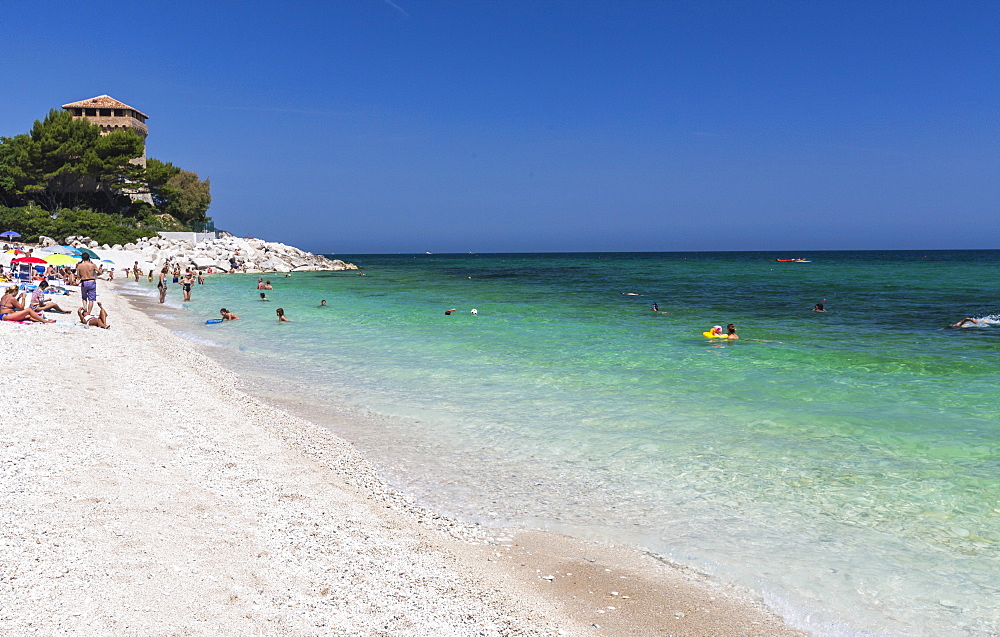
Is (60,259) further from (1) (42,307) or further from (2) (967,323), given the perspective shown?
(2) (967,323)

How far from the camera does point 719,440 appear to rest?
29.0ft

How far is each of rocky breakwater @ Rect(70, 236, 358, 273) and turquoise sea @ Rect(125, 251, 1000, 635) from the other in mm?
34998

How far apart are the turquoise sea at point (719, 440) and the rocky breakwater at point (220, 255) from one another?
34998 mm

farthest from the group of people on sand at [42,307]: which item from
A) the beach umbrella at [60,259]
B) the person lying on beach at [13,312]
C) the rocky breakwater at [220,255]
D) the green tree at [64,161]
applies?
the green tree at [64,161]

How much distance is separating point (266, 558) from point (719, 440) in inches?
248

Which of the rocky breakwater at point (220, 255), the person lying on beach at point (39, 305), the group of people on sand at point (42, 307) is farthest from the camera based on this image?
the rocky breakwater at point (220, 255)

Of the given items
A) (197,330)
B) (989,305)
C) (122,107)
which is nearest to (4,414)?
(197,330)

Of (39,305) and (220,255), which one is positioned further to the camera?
(220,255)

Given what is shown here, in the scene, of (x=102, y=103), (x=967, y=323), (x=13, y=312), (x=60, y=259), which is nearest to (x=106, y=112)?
(x=102, y=103)

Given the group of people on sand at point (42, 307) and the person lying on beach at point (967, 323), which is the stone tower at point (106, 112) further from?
the person lying on beach at point (967, 323)

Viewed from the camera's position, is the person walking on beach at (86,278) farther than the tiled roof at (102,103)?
No

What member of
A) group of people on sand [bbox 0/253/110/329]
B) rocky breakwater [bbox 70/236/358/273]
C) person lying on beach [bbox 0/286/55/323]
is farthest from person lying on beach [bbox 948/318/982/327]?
rocky breakwater [bbox 70/236/358/273]

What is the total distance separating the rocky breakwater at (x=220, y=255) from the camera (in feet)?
167

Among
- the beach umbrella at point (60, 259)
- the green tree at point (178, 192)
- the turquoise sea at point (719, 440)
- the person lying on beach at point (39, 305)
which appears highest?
the green tree at point (178, 192)
